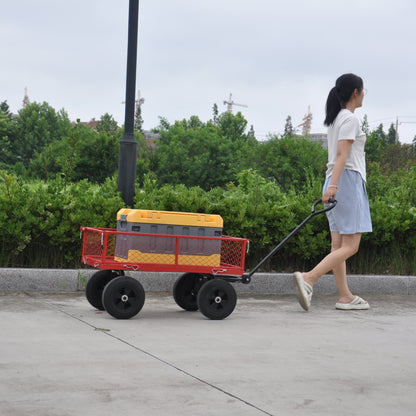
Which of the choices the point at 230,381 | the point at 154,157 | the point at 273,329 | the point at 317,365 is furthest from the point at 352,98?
the point at 154,157

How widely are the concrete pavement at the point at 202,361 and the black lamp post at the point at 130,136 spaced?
1.81m

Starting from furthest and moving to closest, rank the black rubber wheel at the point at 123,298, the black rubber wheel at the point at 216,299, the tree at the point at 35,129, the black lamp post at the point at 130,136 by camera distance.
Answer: the tree at the point at 35,129, the black lamp post at the point at 130,136, the black rubber wheel at the point at 216,299, the black rubber wheel at the point at 123,298

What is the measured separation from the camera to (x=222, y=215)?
25.6 feet

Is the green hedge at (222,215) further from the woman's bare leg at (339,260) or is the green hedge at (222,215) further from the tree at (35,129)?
the tree at (35,129)

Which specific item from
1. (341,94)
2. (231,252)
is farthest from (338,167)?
(231,252)

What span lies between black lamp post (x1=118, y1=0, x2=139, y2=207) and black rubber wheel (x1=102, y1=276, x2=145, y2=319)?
230 centimetres

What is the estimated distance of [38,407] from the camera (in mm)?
3166

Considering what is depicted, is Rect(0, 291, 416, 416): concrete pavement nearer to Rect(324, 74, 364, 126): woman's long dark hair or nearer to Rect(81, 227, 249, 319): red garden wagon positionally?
Rect(81, 227, 249, 319): red garden wagon

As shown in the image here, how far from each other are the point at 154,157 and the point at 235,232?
6736 cm

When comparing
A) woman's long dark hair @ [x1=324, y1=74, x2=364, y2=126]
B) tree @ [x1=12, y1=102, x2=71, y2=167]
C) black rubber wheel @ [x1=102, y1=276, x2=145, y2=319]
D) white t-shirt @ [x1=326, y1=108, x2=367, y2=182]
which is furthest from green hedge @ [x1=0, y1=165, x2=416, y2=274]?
tree @ [x1=12, y1=102, x2=71, y2=167]

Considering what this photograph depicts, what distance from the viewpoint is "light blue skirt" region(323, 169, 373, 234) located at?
651cm

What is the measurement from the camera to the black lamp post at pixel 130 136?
782 cm

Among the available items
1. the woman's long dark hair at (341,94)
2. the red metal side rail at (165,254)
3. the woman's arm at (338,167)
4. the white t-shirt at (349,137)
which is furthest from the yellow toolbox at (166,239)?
the woman's long dark hair at (341,94)

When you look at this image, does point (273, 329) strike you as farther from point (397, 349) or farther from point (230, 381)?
point (230, 381)
